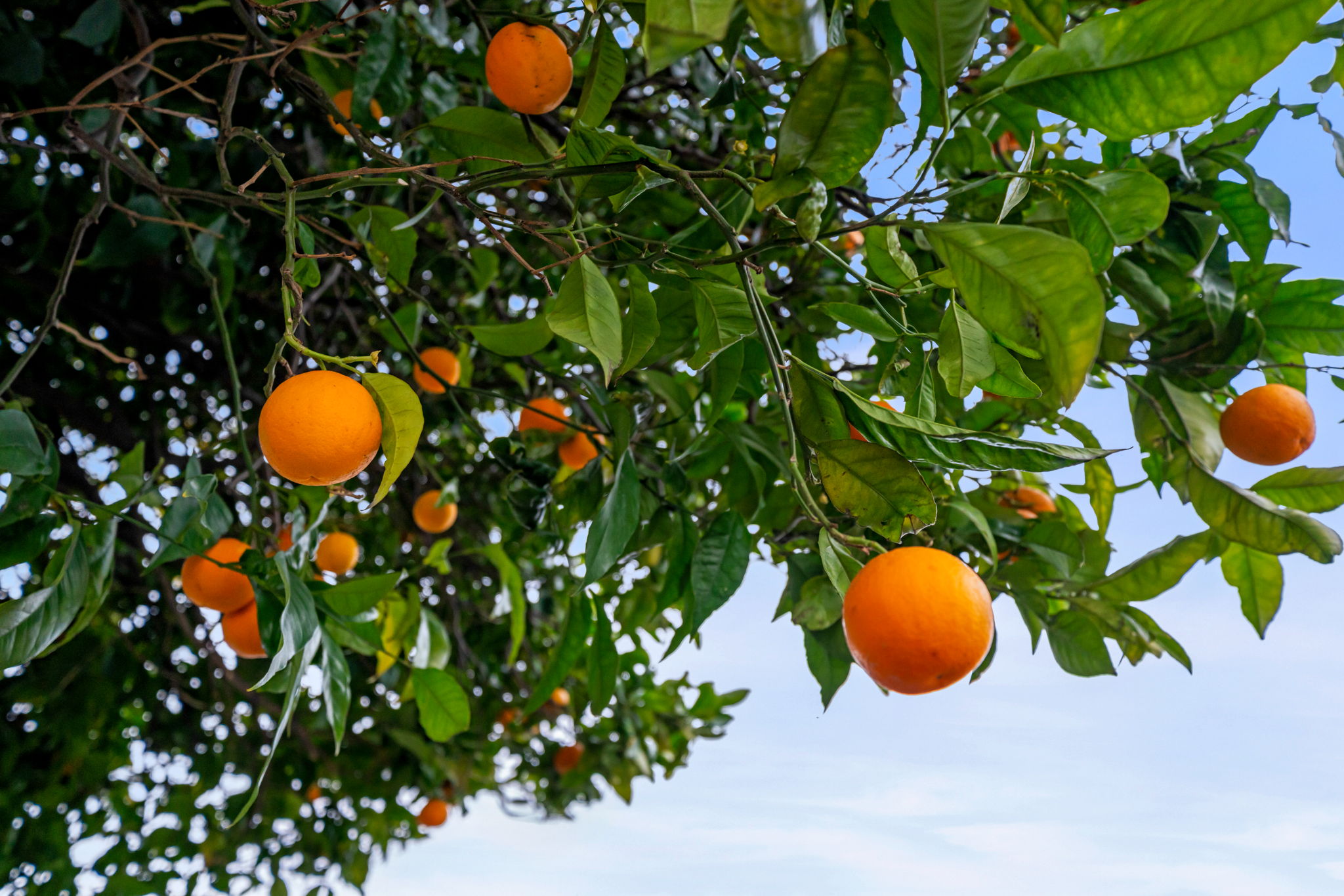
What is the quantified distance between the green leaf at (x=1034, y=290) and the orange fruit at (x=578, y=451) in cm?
93

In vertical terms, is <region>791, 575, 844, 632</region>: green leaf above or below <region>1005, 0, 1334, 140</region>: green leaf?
below

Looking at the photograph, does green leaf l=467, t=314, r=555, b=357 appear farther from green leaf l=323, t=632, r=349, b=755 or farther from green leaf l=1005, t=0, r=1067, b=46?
green leaf l=1005, t=0, r=1067, b=46

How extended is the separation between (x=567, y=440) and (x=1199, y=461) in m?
0.84

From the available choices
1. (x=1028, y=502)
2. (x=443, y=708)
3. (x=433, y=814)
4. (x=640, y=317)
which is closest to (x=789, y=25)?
(x=640, y=317)

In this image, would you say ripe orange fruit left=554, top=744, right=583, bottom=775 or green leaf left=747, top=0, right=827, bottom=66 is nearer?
green leaf left=747, top=0, right=827, bottom=66

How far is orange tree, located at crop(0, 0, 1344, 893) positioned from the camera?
1.69ft

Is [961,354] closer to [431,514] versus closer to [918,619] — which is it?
[918,619]

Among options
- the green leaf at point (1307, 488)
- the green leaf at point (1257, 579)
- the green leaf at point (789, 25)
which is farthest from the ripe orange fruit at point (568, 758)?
the green leaf at point (789, 25)

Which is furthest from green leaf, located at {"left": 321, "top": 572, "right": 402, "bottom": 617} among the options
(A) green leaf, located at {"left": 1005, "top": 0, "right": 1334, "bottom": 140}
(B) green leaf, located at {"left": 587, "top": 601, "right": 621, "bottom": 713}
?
(A) green leaf, located at {"left": 1005, "top": 0, "right": 1334, "bottom": 140}

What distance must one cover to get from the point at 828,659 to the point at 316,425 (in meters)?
0.58

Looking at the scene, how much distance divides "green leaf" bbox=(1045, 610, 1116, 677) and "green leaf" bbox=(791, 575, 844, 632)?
36 cm

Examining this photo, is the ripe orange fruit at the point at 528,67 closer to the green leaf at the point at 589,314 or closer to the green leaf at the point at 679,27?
the green leaf at the point at 589,314

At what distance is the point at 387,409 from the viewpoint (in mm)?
578

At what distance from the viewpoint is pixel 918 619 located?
19.9 inches
